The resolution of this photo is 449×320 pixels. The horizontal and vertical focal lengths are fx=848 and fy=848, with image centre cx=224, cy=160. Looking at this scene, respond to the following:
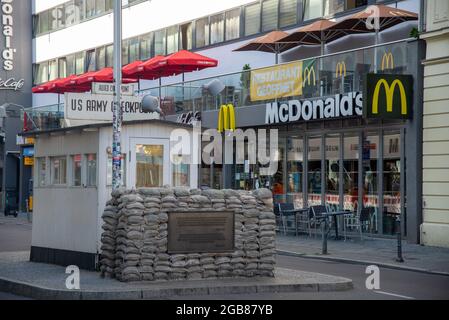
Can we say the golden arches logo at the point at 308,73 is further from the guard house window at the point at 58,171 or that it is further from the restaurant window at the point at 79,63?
the restaurant window at the point at 79,63

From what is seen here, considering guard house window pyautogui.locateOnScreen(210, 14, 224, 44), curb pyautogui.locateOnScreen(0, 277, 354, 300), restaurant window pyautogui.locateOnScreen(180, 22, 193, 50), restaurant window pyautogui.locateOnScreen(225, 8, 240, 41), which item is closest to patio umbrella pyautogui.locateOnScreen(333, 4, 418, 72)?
restaurant window pyautogui.locateOnScreen(225, 8, 240, 41)

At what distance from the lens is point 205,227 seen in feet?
47.3

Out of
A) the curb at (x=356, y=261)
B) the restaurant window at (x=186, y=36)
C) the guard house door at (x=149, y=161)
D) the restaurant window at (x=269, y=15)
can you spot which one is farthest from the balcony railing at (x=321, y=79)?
the guard house door at (x=149, y=161)

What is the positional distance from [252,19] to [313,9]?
4258 mm

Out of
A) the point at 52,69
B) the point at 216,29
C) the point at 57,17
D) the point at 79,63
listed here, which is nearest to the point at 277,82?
the point at 216,29

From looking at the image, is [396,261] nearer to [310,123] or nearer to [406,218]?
[406,218]

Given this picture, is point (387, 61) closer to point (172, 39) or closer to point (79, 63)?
point (172, 39)

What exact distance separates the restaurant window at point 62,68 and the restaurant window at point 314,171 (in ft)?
83.3

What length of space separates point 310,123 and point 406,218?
579 cm

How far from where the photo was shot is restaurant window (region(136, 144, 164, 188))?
16.4 metres

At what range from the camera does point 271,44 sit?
31391 mm

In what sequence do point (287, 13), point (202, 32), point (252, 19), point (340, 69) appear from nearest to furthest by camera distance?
point (340, 69), point (287, 13), point (252, 19), point (202, 32)

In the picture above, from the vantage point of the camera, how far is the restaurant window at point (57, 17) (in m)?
51.5

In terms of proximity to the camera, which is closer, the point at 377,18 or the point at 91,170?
the point at 91,170
